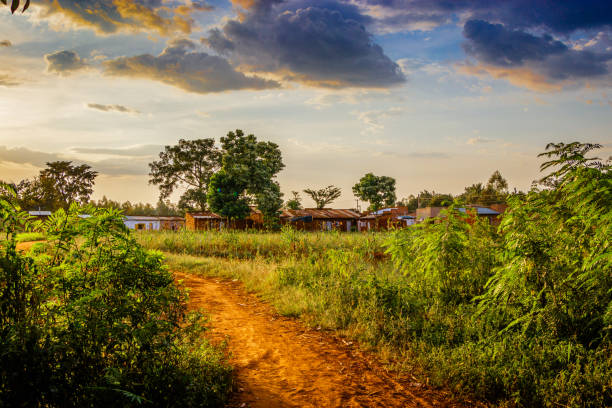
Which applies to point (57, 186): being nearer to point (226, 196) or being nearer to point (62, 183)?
point (62, 183)

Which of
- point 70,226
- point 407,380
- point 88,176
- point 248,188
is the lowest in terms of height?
point 407,380

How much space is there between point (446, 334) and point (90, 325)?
14.9 feet

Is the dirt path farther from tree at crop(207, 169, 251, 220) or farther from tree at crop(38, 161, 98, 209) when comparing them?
tree at crop(38, 161, 98, 209)

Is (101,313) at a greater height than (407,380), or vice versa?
(101,313)

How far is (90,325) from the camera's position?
10.7ft

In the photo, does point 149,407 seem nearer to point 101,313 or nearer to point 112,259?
point 101,313

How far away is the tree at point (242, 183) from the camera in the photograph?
112 feet

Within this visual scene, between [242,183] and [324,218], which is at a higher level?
[242,183]

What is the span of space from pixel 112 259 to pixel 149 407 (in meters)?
1.45

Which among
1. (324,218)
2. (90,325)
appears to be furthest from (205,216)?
(90,325)

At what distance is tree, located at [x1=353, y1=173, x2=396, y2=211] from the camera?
6084cm

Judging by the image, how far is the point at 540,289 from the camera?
5023 millimetres

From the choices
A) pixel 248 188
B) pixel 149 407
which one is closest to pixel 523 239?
pixel 149 407

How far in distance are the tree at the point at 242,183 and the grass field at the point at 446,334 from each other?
24067 mm
